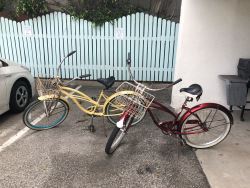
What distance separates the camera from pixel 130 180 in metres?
3.24

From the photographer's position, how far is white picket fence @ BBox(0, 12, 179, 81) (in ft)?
20.8

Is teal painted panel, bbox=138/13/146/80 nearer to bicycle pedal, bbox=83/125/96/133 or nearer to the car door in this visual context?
bicycle pedal, bbox=83/125/96/133

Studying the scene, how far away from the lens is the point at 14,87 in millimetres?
4891

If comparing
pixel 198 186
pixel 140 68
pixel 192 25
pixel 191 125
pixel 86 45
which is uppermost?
pixel 192 25

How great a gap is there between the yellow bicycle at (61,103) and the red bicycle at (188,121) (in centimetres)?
29

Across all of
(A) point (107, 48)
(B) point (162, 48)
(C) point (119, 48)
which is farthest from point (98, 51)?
(B) point (162, 48)

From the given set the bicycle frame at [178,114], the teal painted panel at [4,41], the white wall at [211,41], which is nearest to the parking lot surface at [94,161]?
the bicycle frame at [178,114]

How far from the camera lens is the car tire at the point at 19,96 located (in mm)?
4852

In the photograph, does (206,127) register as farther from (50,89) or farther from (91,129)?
(50,89)

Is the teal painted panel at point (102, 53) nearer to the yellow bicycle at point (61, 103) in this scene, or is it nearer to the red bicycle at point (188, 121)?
the yellow bicycle at point (61, 103)

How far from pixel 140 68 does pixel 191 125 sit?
304cm

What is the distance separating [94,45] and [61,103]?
2634 millimetres

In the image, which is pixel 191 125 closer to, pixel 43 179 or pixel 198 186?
pixel 198 186

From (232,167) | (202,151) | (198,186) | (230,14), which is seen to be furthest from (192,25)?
(198,186)
